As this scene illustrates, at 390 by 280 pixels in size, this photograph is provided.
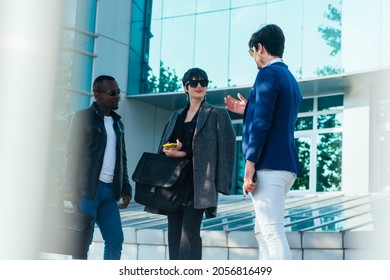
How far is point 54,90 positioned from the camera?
277 cm

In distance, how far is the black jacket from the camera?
3525mm

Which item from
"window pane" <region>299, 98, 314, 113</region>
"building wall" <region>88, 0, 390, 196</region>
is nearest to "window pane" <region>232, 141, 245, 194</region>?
"building wall" <region>88, 0, 390, 196</region>

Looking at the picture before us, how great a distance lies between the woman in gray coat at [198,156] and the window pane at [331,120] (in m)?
8.13

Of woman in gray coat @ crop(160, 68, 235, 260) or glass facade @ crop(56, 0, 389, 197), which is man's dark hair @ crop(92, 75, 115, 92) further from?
glass facade @ crop(56, 0, 389, 197)

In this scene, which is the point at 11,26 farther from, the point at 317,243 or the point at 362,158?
the point at 362,158

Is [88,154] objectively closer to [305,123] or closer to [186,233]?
[186,233]

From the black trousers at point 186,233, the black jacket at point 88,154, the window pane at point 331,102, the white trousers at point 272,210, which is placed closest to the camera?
the white trousers at point 272,210

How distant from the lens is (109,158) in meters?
3.63

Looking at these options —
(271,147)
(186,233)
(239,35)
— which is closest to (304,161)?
(239,35)

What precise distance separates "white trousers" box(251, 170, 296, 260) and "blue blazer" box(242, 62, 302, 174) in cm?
4

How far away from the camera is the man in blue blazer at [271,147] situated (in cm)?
278

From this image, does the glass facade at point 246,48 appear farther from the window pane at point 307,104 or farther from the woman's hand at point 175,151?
the woman's hand at point 175,151

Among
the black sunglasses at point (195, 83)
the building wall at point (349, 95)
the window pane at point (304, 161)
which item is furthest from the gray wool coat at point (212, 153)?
the window pane at point (304, 161)

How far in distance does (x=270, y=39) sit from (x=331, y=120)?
8904 millimetres
